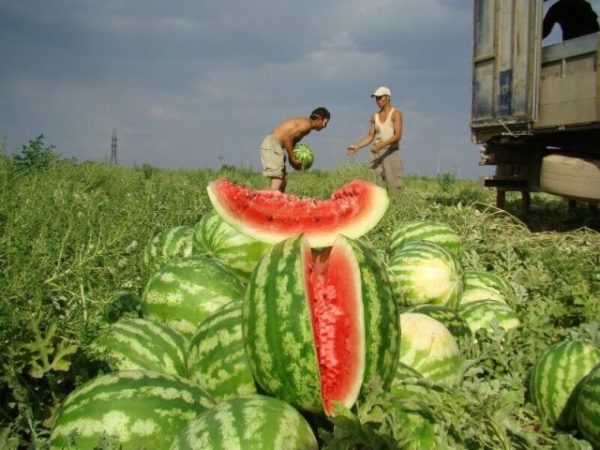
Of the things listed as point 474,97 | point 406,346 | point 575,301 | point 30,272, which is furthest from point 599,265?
point 474,97

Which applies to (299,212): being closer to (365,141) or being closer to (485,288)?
(485,288)

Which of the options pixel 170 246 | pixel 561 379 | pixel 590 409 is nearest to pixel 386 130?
pixel 170 246

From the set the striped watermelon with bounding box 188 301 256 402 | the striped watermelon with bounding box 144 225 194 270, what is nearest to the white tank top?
the striped watermelon with bounding box 144 225 194 270

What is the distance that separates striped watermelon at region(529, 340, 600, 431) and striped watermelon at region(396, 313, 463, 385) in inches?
15.2

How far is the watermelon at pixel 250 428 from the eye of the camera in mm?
1664

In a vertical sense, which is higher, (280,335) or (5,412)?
(280,335)

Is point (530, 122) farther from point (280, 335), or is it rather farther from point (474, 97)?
point (280, 335)

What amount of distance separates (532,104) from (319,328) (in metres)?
6.87

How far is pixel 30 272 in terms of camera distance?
213cm

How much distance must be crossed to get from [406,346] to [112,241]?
135 centimetres

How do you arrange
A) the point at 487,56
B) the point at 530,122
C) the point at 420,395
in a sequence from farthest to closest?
the point at 487,56 < the point at 530,122 < the point at 420,395

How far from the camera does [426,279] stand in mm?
3219

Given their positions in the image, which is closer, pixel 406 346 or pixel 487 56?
pixel 406 346

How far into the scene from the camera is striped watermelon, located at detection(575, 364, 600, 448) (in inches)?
83.7
